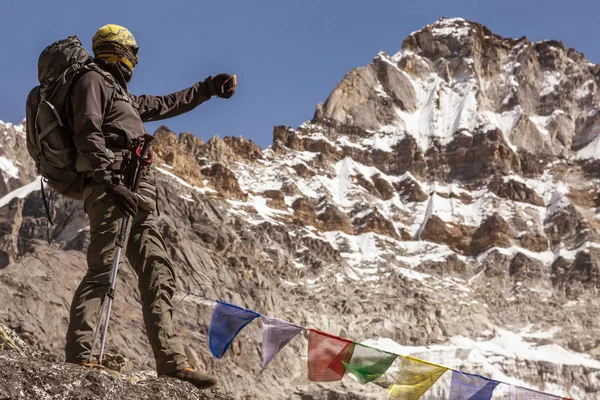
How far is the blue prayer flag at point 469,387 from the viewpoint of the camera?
841 centimetres

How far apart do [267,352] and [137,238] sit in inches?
172

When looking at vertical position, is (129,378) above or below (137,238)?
below

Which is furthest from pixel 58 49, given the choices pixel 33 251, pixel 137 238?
pixel 33 251

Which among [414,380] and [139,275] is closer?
[139,275]

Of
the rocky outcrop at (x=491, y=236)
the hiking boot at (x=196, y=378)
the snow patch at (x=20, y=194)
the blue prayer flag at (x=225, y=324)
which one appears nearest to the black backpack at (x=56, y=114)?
the hiking boot at (x=196, y=378)

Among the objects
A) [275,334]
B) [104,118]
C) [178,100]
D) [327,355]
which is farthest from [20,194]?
[104,118]

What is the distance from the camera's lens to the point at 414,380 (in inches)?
328

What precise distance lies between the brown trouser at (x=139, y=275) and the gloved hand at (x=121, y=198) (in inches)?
7.1

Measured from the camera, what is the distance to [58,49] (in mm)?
4598

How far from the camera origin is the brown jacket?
14.0 feet

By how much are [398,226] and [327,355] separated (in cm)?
9213

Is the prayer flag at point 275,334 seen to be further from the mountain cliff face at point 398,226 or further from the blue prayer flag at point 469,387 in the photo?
the mountain cliff face at point 398,226

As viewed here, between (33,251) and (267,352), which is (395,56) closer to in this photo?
(33,251)

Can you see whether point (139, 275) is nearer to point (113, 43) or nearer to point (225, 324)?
point (113, 43)
